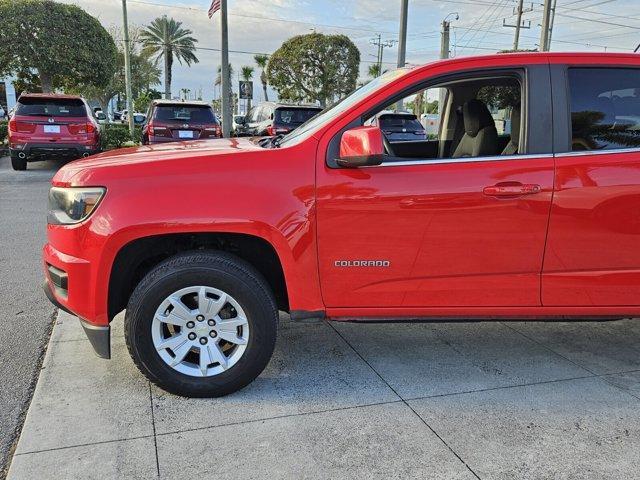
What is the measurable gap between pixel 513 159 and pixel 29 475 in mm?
2854

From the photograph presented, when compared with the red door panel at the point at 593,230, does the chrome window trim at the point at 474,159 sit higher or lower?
higher

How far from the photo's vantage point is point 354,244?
3.05m

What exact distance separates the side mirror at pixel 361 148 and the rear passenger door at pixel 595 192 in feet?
3.40

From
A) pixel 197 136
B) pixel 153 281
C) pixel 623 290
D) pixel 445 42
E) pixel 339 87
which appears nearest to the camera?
pixel 153 281

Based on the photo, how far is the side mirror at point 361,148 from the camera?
287cm

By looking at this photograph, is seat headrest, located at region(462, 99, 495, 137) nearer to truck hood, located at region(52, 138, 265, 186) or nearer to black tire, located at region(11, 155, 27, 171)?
truck hood, located at region(52, 138, 265, 186)

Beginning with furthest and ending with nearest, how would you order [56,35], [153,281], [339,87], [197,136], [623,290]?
[339,87] < [56,35] < [197,136] < [623,290] < [153,281]

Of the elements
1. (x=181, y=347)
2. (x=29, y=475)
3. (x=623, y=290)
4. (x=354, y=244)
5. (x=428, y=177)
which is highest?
(x=428, y=177)

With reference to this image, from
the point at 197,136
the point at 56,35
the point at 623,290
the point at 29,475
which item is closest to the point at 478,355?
the point at 623,290

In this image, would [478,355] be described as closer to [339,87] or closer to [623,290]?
[623,290]

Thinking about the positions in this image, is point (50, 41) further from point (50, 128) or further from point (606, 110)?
point (606, 110)

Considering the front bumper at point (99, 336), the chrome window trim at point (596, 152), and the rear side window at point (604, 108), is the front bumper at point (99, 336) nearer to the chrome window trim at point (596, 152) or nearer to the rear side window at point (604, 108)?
the chrome window trim at point (596, 152)

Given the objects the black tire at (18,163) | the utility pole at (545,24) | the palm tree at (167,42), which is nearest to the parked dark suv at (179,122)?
the black tire at (18,163)

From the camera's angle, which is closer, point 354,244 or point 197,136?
point 354,244
